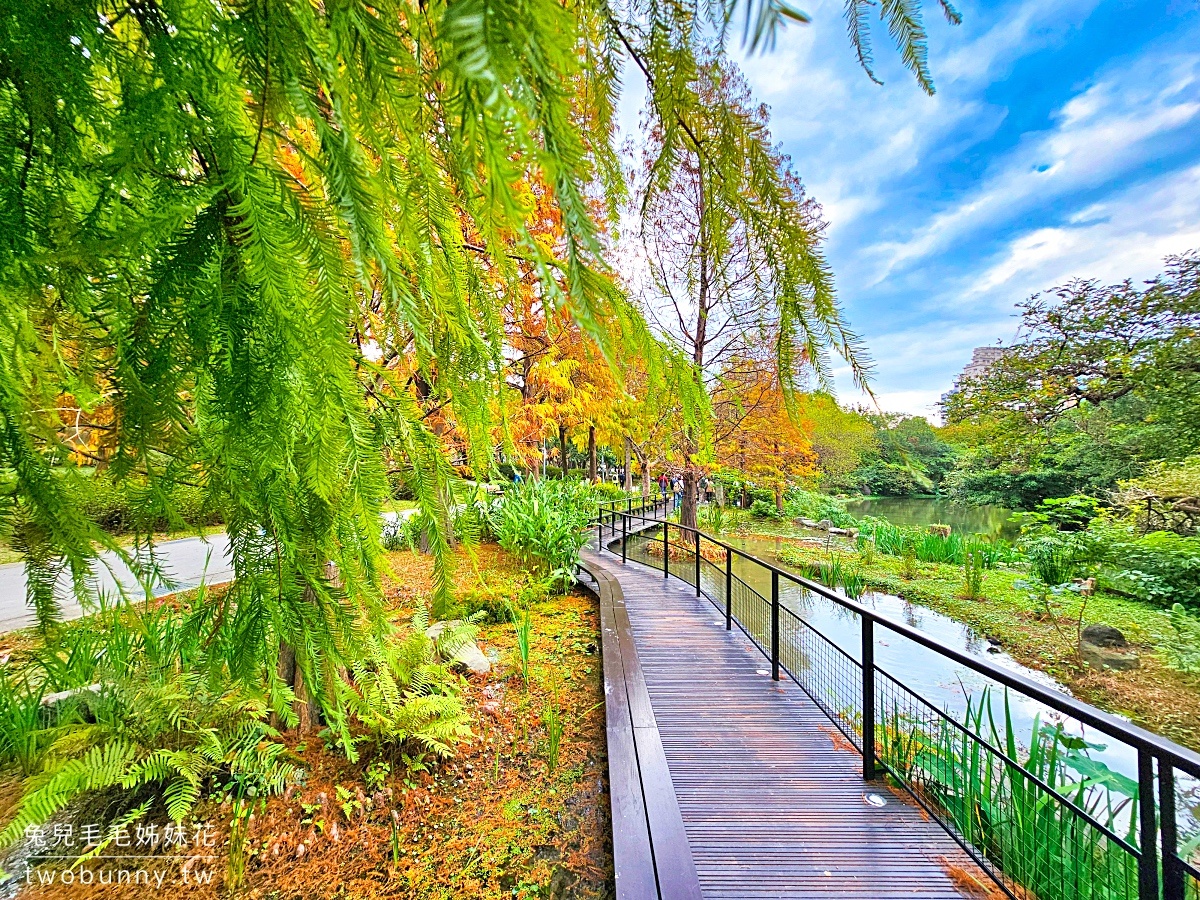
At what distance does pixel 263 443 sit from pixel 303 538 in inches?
8.3

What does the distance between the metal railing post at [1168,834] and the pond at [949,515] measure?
13729mm

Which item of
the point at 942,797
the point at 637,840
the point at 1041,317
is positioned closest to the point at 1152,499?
the point at 1041,317

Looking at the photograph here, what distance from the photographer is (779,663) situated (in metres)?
3.17

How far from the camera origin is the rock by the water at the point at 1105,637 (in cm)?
461

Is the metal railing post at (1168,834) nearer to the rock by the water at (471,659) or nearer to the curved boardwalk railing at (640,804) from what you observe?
the curved boardwalk railing at (640,804)

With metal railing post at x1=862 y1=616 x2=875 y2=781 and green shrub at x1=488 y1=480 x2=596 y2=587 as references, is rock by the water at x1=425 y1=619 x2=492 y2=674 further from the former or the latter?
metal railing post at x1=862 y1=616 x2=875 y2=781

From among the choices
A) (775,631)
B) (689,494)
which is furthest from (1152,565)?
(775,631)

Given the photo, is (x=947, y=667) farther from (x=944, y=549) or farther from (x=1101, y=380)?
(x=1101, y=380)

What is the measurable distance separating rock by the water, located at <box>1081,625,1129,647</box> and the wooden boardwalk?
423 cm

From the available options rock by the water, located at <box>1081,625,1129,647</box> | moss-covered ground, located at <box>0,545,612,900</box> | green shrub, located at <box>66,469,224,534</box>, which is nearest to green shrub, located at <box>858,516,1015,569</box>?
rock by the water, located at <box>1081,625,1129,647</box>

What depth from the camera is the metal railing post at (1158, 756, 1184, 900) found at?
985mm

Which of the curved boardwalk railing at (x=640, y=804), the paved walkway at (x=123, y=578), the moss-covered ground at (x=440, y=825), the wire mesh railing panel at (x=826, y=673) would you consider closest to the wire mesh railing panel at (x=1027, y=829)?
the wire mesh railing panel at (x=826, y=673)

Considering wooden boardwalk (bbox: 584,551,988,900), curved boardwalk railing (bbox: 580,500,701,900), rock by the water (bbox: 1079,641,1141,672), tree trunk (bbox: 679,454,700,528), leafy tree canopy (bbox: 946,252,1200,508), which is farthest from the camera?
tree trunk (bbox: 679,454,700,528)

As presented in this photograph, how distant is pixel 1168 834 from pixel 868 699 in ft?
3.71
